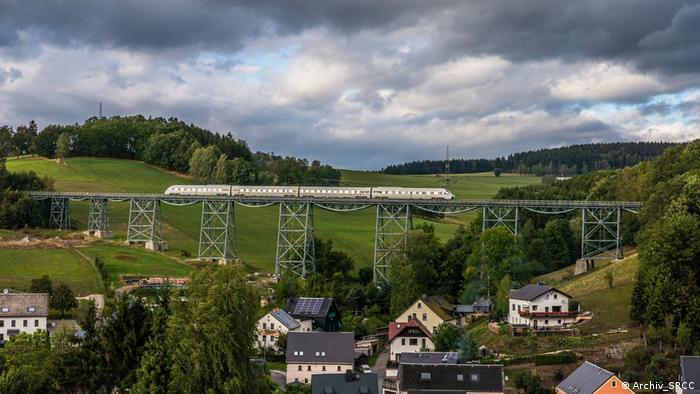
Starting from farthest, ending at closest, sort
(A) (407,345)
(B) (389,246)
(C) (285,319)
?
1. (B) (389,246)
2. (C) (285,319)
3. (A) (407,345)

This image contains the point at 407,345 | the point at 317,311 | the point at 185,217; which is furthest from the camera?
the point at 185,217

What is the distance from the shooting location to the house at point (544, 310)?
60250mm

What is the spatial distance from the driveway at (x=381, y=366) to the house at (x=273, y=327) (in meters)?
6.45

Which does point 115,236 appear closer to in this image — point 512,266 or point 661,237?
point 512,266

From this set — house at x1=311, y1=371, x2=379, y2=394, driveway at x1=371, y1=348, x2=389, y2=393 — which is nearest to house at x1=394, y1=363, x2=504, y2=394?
house at x1=311, y1=371, x2=379, y2=394

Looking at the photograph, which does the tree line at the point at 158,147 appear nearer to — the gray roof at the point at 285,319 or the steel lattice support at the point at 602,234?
the steel lattice support at the point at 602,234

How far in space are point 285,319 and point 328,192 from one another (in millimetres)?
32469

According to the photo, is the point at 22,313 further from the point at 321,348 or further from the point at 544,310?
the point at 544,310

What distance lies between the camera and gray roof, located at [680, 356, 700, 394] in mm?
43219

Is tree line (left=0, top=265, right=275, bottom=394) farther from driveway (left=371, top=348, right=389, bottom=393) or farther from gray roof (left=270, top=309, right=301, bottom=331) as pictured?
gray roof (left=270, top=309, right=301, bottom=331)

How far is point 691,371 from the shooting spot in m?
44.0

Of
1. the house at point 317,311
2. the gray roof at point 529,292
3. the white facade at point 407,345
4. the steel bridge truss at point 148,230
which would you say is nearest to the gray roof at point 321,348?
the white facade at point 407,345

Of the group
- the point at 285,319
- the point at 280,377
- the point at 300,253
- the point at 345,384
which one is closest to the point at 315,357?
the point at 280,377

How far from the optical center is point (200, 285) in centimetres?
4212
